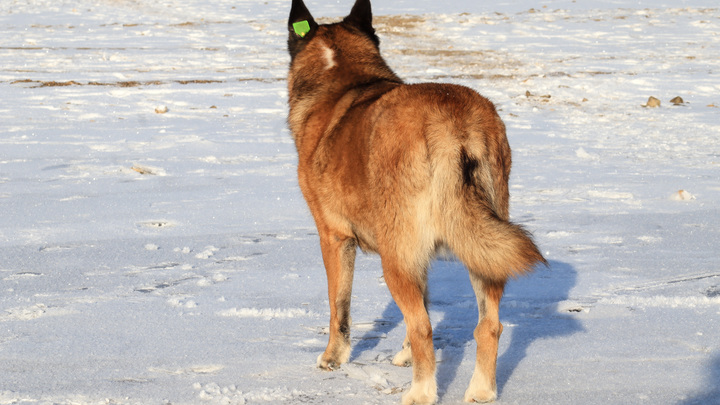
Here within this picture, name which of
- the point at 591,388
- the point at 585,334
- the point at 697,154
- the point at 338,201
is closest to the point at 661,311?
the point at 585,334

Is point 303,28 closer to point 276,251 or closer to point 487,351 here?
point 276,251

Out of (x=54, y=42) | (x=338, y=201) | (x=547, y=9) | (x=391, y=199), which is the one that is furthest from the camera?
(x=547, y=9)

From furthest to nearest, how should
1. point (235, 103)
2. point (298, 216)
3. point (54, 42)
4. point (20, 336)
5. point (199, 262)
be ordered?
point (54, 42), point (235, 103), point (298, 216), point (199, 262), point (20, 336)

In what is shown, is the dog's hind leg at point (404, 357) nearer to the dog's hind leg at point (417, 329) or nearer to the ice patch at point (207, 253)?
the dog's hind leg at point (417, 329)

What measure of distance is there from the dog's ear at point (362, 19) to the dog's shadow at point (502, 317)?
162cm

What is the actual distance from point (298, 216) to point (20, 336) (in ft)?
10.0

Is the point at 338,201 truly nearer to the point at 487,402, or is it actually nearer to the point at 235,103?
the point at 487,402

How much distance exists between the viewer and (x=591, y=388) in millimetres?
3369

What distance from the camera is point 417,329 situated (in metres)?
3.18

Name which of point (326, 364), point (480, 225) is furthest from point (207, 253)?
point (480, 225)

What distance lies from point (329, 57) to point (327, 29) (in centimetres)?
30

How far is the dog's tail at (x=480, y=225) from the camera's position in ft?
9.65

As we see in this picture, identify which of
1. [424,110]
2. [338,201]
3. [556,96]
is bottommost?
[556,96]

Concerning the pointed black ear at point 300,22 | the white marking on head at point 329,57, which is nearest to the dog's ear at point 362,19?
the pointed black ear at point 300,22
